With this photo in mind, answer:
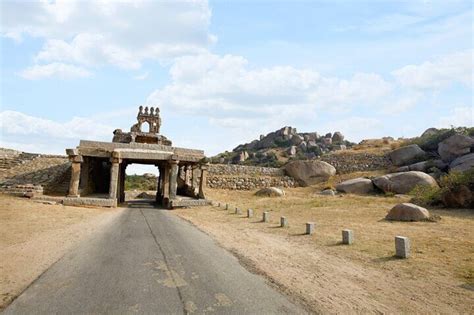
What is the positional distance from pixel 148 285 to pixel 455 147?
1276 inches

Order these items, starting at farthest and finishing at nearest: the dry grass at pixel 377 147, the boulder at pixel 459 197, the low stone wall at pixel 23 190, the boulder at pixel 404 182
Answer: the dry grass at pixel 377 147, the boulder at pixel 404 182, the low stone wall at pixel 23 190, the boulder at pixel 459 197

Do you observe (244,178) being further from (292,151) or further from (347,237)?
(292,151)

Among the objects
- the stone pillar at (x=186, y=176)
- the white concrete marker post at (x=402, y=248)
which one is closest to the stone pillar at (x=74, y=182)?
the stone pillar at (x=186, y=176)

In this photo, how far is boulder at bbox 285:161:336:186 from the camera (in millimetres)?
34281

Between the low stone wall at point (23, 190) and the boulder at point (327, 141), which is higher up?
the boulder at point (327, 141)

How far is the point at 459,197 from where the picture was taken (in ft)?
53.7

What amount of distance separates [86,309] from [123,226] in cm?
794

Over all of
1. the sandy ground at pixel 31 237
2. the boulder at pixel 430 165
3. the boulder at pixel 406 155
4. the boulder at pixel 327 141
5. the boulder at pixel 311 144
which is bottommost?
the sandy ground at pixel 31 237

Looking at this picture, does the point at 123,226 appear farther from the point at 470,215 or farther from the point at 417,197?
the point at 417,197

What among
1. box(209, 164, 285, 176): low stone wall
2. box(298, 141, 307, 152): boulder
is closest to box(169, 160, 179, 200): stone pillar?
box(209, 164, 285, 176): low stone wall

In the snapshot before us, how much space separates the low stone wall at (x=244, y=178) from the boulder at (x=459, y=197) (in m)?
18.1

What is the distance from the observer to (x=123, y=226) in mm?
11938

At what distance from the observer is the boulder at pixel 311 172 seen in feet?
112

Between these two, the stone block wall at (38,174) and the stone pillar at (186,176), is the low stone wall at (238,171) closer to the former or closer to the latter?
the stone pillar at (186,176)
